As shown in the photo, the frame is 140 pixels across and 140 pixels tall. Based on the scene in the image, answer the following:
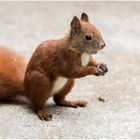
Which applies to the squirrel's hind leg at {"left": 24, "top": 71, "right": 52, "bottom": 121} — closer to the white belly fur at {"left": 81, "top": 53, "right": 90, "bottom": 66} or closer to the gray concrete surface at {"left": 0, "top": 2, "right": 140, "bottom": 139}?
the gray concrete surface at {"left": 0, "top": 2, "right": 140, "bottom": 139}

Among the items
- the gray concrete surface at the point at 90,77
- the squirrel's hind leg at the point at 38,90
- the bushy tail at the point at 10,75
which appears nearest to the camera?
the gray concrete surface at the point at 90,77

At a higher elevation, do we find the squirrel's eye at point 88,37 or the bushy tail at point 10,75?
the squirrel's eye at point 88,37

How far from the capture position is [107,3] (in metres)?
7.56

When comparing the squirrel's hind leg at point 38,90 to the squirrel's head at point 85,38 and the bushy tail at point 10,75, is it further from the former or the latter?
the squirrel's head at point 85,38

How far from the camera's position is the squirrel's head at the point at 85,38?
12.3 ft

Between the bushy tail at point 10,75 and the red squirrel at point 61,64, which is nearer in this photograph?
the red squirrel at point 61,64

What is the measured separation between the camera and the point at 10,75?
3.98m

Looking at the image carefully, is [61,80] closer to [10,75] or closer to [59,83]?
[59,83]

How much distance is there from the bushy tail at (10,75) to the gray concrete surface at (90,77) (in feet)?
0.34

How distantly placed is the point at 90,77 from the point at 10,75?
1019 mm

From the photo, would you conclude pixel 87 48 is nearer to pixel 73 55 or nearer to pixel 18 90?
pixel 73 55

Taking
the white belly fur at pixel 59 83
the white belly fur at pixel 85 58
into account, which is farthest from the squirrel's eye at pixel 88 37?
the white belly fur at pixel 59 83

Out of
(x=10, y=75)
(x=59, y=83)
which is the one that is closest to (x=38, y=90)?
(x=59, y=83)

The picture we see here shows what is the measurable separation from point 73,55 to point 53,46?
18cm
